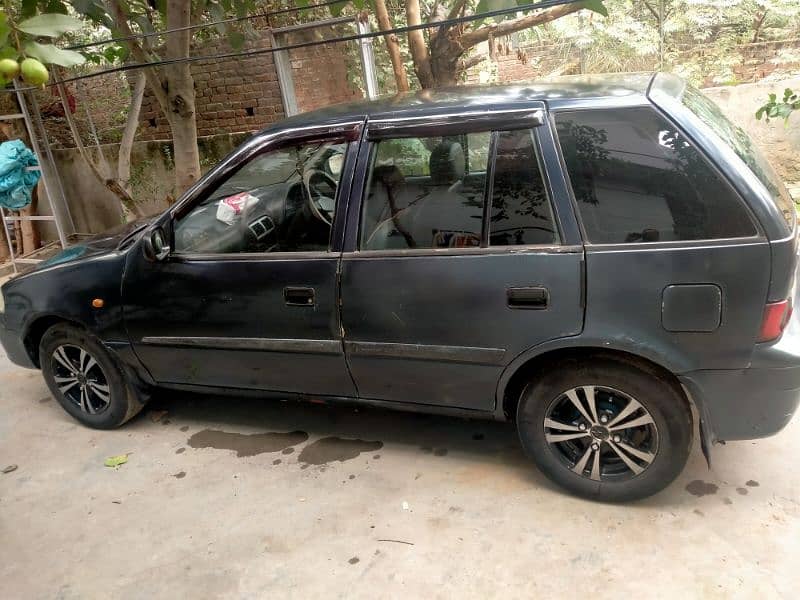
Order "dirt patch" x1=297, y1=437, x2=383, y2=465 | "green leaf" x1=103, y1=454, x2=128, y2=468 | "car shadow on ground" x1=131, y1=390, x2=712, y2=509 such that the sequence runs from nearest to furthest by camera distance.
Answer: "car shadow on ground" x1=131, y1=390, x2=712, y2=509 < "dirt patch" x1=297, y1=437, x2=383, y2=465 < "green leaf" x1=103, y1=454, x2=128, y2=468

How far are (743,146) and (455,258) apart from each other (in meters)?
1.25

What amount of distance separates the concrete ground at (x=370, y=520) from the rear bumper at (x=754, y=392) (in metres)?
0.45

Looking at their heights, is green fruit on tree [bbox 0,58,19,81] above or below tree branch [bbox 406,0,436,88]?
below

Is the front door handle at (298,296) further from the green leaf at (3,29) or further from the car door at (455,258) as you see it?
the green leaf at (3,29)

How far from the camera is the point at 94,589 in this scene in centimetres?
246

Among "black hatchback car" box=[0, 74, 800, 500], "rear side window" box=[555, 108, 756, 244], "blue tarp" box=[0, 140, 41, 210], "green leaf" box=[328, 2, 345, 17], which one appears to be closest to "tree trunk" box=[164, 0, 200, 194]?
"green leaf" box=[328, 2, 345, 17]

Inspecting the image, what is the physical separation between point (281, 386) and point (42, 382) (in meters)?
2.37

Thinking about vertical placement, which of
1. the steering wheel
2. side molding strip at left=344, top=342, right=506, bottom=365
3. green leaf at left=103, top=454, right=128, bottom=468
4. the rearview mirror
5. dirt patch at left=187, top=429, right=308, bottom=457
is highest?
the rearview mirror

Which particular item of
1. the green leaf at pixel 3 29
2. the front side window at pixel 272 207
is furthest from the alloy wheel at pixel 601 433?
the green leaf at pixel 3 29

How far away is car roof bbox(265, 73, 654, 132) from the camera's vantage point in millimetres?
2414

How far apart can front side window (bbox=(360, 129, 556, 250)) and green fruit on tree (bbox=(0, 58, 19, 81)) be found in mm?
1449

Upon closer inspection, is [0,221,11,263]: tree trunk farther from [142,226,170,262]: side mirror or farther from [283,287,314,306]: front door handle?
[283,287,314,306]: front door handle

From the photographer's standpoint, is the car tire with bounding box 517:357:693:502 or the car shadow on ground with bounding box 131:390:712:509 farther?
the car shadow on ground with bounding box 131:390:712:509

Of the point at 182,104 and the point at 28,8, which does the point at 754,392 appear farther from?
the point at 182,104
